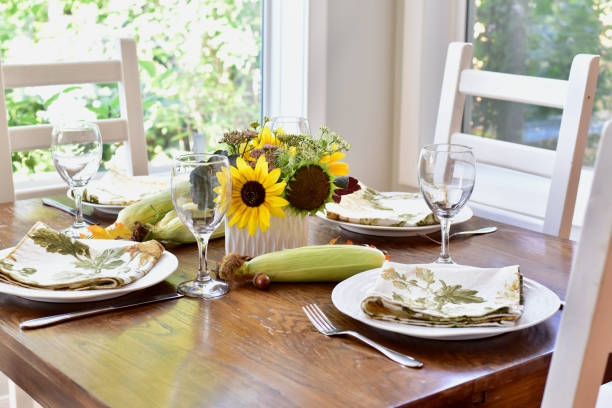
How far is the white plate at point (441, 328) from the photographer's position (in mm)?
A: 801

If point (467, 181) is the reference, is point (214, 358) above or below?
below

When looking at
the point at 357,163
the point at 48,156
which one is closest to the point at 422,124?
the point at 357,163

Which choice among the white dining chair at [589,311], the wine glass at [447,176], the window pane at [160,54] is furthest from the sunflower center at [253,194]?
the window pane at [160,54]

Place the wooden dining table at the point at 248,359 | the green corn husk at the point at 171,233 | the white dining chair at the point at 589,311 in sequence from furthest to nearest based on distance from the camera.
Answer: the green corn husk at the point at 171,233 < the wooden dining table at the point at 248,359 < the white dining chair at the point at 589,311

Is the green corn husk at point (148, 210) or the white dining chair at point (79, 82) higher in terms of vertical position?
the white dining chair at point (79, 82)

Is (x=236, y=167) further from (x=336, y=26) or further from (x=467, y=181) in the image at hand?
(x=336, y=26)

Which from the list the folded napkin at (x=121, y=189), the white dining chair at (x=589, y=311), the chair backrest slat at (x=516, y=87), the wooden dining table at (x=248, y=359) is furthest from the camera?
the chair backrest slat at (x=516, y=87)

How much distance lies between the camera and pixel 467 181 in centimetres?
100

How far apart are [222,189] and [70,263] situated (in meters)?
0.27

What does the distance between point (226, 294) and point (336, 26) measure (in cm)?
164

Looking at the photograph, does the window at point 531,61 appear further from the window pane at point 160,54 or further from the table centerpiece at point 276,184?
the table centerpiece at point 276,184

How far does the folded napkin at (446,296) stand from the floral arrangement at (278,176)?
0.62 feet

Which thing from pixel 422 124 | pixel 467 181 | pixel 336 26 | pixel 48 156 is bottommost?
pixel 48 156

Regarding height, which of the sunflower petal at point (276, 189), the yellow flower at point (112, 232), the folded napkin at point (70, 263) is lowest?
the yellow flower at point (112, 232)
